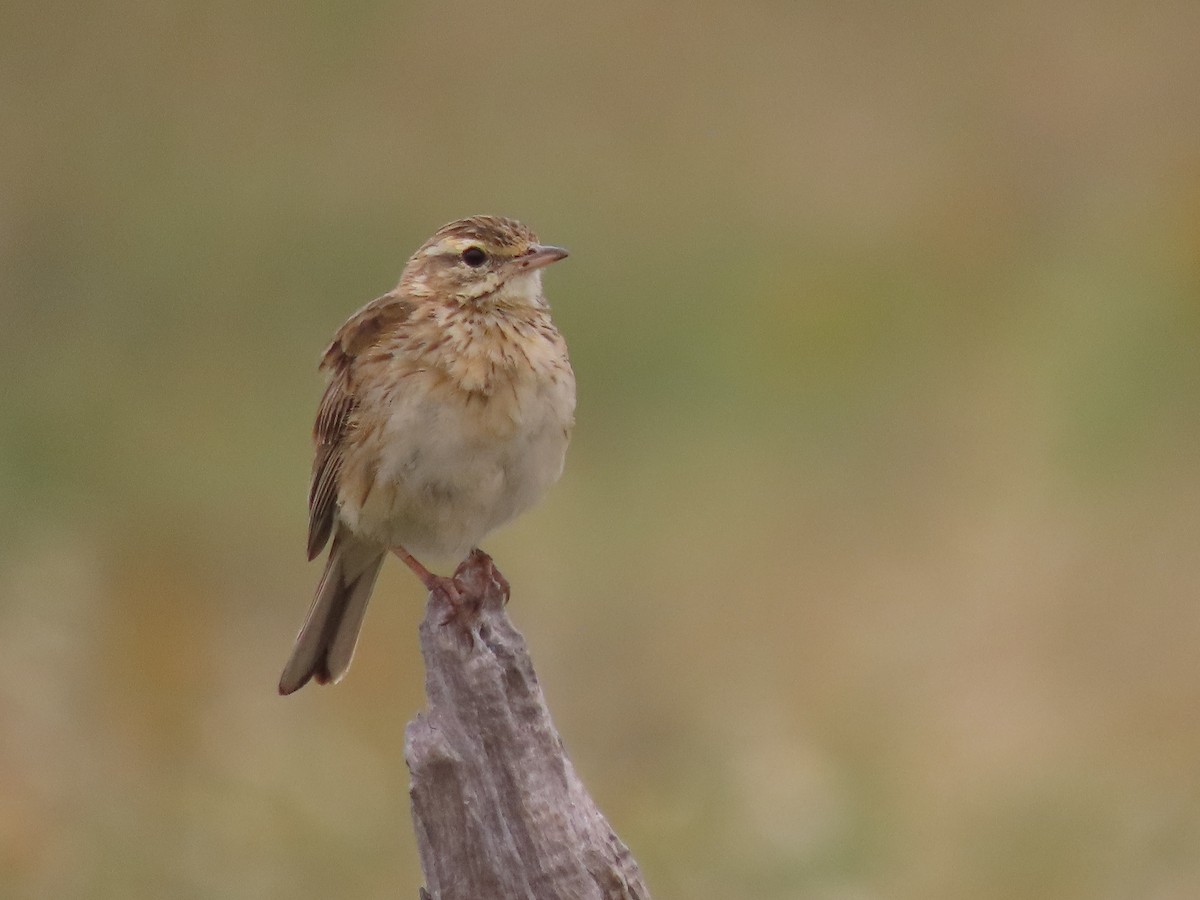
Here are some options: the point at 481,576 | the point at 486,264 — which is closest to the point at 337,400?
the point at 486,264

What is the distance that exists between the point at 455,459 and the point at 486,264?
0.62 m

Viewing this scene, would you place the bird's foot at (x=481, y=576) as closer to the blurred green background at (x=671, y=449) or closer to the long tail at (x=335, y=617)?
the long tail at (x=335, y=617)

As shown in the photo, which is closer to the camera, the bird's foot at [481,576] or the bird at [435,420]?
the bird's foot at [481,576]

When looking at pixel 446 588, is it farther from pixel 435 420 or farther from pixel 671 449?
pixel 671 449

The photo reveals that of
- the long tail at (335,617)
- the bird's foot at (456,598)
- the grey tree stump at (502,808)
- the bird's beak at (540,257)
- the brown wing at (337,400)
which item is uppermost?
the bird's beak at (540,257)

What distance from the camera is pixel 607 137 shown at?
11180 millimetres

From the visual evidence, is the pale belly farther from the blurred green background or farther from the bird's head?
the blurred green background

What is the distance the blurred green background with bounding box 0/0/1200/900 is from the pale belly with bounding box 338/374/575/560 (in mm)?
1574

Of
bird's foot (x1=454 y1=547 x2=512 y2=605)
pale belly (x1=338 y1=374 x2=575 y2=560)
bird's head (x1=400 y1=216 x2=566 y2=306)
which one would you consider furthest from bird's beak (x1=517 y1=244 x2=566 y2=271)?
bird's foot (x1=454 y1=547 x2=512 y2=605)

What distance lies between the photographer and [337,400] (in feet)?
16.2

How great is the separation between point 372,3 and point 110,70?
5.36ft

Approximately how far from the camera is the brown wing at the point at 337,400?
489cm

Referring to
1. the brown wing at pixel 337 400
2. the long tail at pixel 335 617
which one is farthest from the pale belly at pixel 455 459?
the long tail at pixel 335 617

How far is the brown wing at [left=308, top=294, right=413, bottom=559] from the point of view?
16.0 ft
